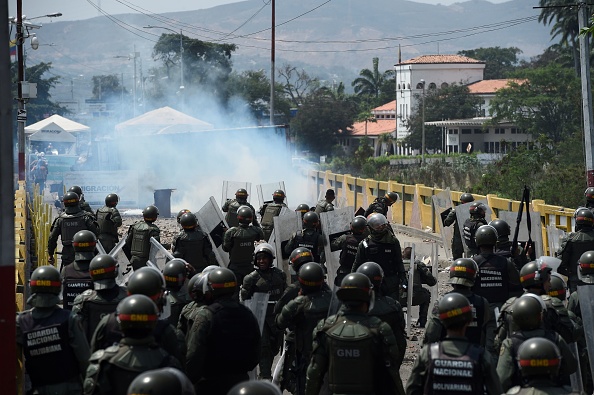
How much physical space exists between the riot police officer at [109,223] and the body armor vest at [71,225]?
1391mm

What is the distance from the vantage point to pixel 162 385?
4719 mm

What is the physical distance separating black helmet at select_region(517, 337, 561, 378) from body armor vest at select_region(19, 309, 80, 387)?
2855 millimetres

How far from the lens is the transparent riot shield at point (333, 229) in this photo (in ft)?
44.4

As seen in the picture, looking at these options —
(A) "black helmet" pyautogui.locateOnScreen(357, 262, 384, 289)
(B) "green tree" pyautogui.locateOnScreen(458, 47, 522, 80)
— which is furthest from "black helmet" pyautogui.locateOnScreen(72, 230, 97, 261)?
(B) "green tree" pyautogui.locateOnScreen(458, 47, 522, 80)

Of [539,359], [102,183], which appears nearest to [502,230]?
[539,359]

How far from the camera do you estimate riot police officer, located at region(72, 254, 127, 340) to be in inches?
314

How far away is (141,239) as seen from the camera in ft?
46.0

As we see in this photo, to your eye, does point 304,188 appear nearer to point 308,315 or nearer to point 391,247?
point 391,247

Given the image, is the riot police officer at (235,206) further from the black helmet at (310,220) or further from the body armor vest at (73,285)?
the body armor vest at (73,285)

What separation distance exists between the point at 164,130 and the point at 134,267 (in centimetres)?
2938

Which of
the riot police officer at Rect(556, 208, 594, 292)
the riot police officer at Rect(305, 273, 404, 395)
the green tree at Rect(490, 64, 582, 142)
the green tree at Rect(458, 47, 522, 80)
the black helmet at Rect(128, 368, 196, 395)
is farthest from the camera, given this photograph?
the green tree at Rect(458, 47, 522, 80)

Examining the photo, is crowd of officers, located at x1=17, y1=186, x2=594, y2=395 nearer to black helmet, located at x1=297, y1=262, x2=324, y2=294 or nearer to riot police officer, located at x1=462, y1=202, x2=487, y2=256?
black helmet, located at x1=297, y1=262, x2=324, y2=294

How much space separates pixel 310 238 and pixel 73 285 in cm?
451

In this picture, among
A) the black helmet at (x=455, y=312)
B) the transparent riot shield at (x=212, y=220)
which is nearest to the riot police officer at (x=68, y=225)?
the transparent riot shield at (x=212, y=220)
